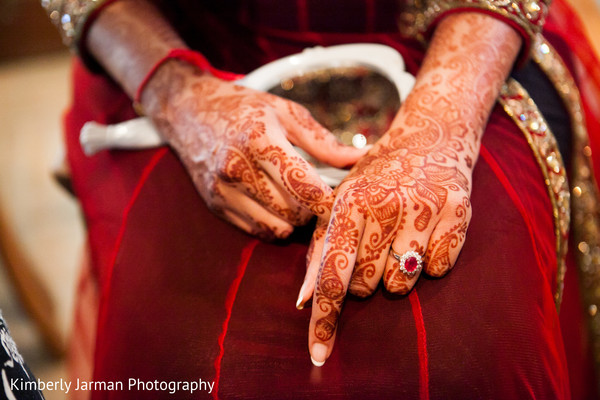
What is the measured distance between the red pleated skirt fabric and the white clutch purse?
9 centimetres

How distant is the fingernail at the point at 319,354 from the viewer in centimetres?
51

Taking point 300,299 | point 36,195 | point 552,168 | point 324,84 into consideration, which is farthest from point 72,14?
point 36,195

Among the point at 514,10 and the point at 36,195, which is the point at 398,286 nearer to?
the point at 514,10

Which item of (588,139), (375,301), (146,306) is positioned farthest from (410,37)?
(146,306)

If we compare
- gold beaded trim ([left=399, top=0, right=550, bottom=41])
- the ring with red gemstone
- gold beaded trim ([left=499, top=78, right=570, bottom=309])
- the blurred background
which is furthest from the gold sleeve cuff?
the blurred background

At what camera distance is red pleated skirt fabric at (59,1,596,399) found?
1.63 feet

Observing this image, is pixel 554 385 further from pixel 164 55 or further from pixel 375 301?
pixel 164 55

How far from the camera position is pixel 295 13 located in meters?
0.76

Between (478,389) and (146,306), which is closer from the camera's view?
(478,389)

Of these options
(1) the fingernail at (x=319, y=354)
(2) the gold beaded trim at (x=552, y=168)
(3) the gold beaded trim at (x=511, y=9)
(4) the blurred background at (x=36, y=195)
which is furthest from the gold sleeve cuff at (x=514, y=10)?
(4) the blurred background at (x=36, y=195)

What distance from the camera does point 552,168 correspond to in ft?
2.13

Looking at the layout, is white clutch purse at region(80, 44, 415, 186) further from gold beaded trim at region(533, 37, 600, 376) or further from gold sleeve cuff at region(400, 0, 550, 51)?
gold beaded trim at region(533, 37, 600, 376)

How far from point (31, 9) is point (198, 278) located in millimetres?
2237

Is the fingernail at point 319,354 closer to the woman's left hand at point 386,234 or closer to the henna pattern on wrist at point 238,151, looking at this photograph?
the woman's left hand at point 386,234
